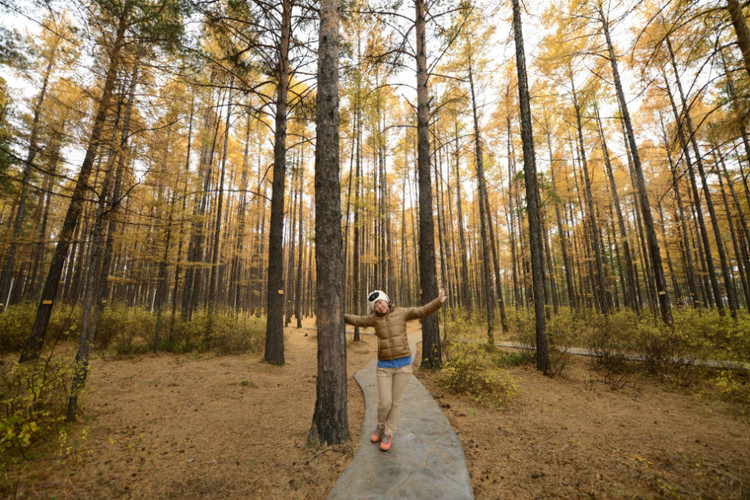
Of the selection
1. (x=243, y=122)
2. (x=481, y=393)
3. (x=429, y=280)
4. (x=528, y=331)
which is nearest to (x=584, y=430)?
(x=481, y=393)

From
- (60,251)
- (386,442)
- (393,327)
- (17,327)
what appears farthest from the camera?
(17,327)

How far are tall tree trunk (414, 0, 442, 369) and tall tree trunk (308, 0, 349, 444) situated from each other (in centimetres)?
346

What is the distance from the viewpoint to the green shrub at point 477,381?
4711mm

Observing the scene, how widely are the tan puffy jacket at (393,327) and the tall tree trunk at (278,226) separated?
4.74 metres

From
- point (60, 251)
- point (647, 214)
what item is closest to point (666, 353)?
point (647, 214)

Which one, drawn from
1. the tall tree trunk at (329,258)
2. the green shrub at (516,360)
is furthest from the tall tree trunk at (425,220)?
the tall tree trunk at (329,258)

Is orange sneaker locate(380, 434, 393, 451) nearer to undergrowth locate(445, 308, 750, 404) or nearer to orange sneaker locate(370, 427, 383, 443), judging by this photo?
orange sneaker locate(370, 427, 383, 443)

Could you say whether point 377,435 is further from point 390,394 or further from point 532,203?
point 532,203

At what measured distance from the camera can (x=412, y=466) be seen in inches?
108

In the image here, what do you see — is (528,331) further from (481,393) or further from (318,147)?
(318,147)

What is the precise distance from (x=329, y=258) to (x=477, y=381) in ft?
13.1

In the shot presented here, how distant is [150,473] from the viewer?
2770 millimetres

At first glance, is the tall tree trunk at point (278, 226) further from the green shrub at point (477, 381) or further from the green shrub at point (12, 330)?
the green shrub at point (12, 330)

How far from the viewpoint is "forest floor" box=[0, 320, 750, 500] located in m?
2.50
